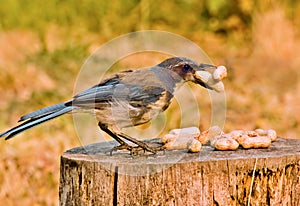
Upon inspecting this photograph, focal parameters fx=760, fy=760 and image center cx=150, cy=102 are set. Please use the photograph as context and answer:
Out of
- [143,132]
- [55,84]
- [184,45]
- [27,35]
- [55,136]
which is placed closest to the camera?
[143,132]

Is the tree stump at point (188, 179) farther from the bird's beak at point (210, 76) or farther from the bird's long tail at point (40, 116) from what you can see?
the bird's beak at point (210, 76)

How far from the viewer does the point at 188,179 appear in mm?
3721

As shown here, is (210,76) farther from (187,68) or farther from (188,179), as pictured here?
(188,179)

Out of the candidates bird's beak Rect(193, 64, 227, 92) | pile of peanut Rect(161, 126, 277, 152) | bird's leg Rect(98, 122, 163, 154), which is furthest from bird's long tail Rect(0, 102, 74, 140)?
bird's beak Rect(193, 64, 227, 92)

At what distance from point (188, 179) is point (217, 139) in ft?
1.65

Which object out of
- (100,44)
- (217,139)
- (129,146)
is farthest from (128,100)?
(100,44)

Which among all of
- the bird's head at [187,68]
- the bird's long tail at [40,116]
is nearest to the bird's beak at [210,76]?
the bird's head at [187,68]

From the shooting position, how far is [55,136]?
7.04m

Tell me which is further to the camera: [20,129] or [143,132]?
[143,132]

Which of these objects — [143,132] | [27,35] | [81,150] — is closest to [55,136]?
[143,132]

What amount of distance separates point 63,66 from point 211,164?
5770 mm

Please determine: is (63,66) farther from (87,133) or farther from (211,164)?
(211,164)

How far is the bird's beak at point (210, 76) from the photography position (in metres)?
4.25

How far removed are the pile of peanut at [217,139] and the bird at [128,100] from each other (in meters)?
0.12
